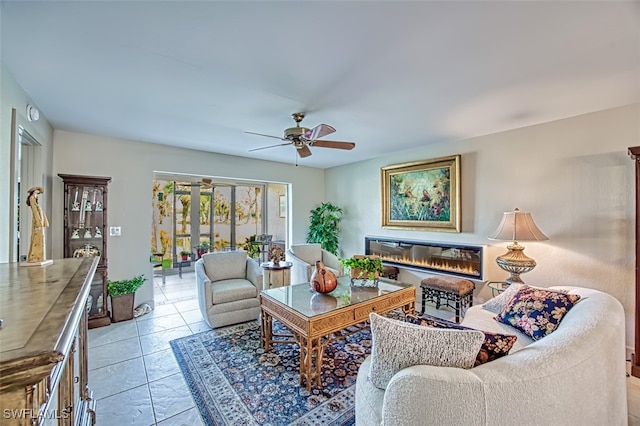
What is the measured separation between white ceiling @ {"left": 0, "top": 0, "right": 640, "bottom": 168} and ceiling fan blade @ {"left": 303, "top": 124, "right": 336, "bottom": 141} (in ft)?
0.83

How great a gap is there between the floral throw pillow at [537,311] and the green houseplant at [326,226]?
3.56 meters

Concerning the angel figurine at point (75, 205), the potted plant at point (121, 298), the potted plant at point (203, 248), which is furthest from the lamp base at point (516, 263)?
the potted plant at point (203, 248)

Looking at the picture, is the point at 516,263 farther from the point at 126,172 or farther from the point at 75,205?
the point at 75,205

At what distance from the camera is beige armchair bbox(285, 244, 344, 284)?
14.6ft

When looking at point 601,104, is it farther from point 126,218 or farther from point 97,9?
point 126,218

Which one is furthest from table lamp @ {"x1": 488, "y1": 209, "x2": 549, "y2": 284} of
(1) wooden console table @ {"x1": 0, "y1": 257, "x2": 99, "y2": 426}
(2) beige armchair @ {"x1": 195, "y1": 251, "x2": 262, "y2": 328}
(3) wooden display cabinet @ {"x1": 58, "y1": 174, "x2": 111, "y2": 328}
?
(3) wooden display cabinet @ {"x1": 58, "y1": 174, "x2": 111, "y2": 328}

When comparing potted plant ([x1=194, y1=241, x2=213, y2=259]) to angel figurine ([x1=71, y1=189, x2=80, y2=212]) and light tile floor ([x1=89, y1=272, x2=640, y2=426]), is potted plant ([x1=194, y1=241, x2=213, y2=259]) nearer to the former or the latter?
light tile floor ([x1=89, y1=272, x2=640, y2=426])

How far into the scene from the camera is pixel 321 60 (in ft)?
6.14

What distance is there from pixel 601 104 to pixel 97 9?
160 inches

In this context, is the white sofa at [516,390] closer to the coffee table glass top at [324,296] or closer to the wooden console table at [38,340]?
the coffee table glass top at [324,296]

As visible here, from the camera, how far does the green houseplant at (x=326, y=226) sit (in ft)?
18.5

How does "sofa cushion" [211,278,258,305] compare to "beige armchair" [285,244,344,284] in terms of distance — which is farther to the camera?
"beige armchair" [285,244,344,284]

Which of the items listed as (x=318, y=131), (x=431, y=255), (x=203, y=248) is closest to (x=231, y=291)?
(x=318, y=131)

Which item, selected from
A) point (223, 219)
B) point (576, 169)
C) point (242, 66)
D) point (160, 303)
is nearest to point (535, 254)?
point (576, 169)
